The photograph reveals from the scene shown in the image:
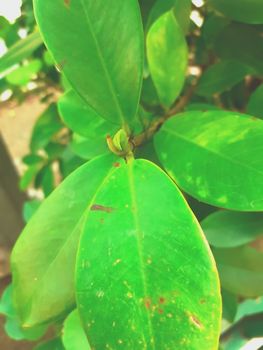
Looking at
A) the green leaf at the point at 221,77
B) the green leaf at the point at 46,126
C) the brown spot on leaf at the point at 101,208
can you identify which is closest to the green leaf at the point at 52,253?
the brown spot on leaf at the point at 101,208

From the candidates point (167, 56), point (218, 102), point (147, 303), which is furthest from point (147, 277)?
point (218, 102)

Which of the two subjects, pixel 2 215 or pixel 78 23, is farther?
pixel 2 215

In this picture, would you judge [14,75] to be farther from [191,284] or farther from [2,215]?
[2,215]

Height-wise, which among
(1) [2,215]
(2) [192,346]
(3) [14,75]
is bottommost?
(1) [2,215]

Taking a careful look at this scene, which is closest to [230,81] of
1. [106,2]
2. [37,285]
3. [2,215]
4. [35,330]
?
[106,2]

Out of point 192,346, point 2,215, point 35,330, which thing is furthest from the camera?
point 2,215

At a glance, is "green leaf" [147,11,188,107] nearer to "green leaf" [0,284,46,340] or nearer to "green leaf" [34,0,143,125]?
"green leaf" [34,0,143,125]

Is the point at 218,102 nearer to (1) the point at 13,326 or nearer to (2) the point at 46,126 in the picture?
(2) the point at 46,126
